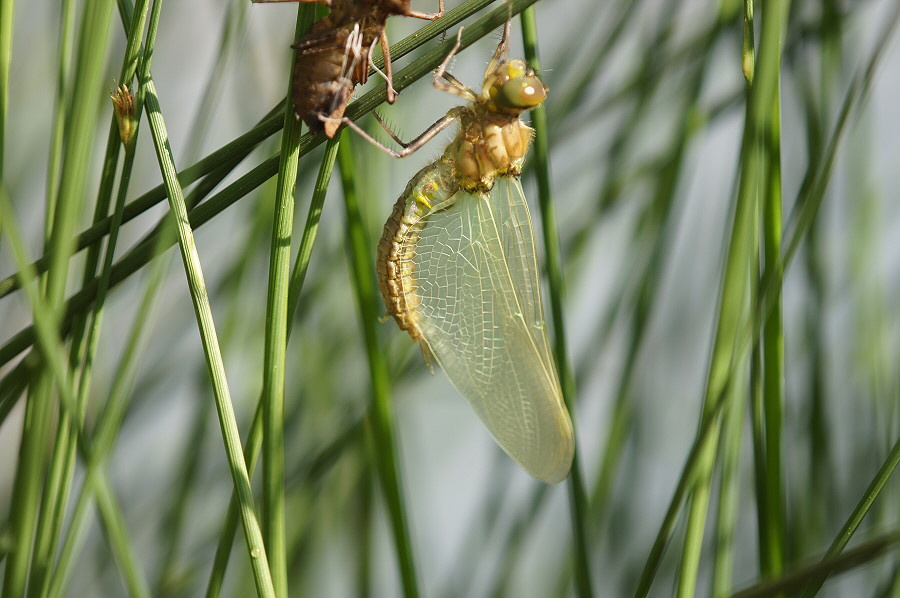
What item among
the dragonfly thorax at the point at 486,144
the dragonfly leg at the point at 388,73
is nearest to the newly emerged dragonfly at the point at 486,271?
the dragonfly thorax at the point at 486,144

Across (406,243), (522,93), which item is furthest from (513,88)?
(406,243)

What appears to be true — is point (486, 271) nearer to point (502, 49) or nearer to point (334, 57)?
point (502, 49)

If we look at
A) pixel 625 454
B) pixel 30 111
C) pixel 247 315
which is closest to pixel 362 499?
pixel 247 315

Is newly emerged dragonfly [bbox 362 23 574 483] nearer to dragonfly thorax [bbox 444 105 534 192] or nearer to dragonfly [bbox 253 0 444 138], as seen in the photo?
dragonfly thorax [bbox 444 105 534 192]

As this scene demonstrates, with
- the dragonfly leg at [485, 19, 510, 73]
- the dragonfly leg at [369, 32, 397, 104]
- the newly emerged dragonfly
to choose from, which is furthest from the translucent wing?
the dragonfly leg at [369, 32, 397, 104]

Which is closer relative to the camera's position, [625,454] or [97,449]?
[97,449]

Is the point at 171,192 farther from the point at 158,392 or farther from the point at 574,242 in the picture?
the point at 158,392

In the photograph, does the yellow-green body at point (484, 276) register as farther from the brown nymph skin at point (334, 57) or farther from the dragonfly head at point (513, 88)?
the brown nymph skin at point (334, 57)
